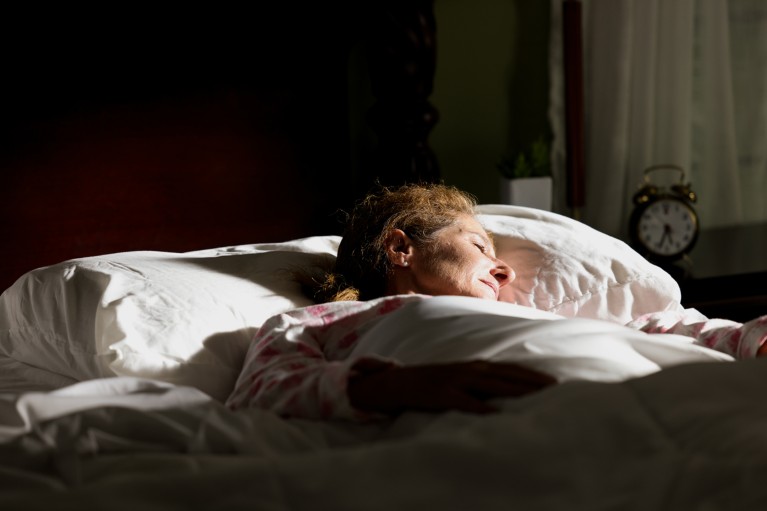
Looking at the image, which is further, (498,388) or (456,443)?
(498,388)

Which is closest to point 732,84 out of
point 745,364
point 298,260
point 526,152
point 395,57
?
point 526,152

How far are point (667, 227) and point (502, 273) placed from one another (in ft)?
3.21

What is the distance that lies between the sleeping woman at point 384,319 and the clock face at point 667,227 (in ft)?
2.73

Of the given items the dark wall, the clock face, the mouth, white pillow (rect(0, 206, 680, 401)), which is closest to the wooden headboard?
the dark wall

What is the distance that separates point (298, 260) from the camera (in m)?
1.61

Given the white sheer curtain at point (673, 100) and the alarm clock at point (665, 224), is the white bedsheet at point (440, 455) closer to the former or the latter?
the alarm clock at point (665, 224)

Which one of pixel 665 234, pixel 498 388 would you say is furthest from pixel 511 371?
Result: pixel 665 234

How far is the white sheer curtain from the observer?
→ 2.61 m

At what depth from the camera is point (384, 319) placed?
122 cm

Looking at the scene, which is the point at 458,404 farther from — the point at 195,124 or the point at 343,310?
the point at 195,124

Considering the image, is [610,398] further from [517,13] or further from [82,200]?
[517,13]

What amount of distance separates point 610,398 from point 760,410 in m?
0.14

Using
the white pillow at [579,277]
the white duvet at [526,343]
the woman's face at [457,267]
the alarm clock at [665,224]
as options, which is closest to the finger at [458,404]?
the white duvet at [526,343]

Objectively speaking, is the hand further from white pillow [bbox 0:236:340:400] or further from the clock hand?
the clock hand
